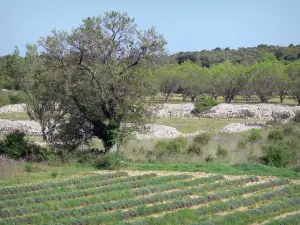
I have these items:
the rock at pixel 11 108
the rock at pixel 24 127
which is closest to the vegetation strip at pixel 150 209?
the rock at pixel 24 127

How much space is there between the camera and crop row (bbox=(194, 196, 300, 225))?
11133 millimetres

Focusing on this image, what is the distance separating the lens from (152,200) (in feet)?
A: 44.0

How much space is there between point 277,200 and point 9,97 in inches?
2680

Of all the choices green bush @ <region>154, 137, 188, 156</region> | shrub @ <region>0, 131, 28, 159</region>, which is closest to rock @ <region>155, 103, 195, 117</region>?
green bush @ <region>154, 137, 188, 156</region>

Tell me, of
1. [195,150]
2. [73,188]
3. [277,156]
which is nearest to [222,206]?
[73,188]

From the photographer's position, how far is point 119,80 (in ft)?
68.7

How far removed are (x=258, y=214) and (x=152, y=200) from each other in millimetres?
3273

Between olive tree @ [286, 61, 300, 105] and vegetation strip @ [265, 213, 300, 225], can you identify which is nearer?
vegetation strip @ [265, 213, 300, 225]

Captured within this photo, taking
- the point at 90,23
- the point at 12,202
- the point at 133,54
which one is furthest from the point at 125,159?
the point at 12,202

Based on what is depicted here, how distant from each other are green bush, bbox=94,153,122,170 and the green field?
1.42 metres

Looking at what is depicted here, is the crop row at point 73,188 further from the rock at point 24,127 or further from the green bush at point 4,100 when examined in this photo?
the green bush at point 4,100

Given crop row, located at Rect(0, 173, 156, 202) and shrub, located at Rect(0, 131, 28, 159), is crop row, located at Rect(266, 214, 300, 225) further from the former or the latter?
shrub, located at Rect(0, 131, 28, 159)

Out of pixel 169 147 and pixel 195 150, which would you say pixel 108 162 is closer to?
pixel 169 147

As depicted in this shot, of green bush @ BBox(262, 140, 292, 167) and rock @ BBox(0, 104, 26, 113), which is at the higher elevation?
rock @ BBox(0, 104, 26, 113)
